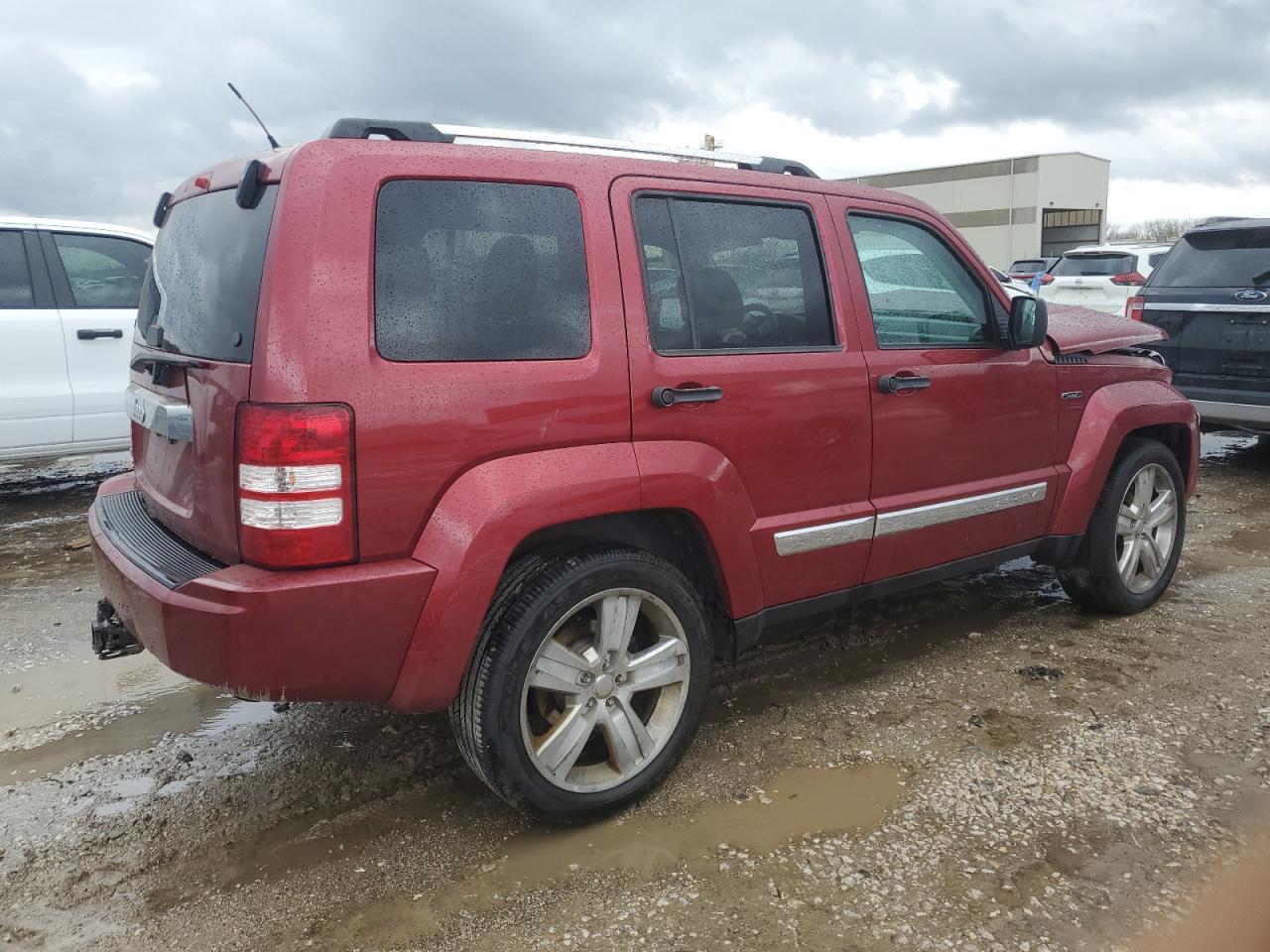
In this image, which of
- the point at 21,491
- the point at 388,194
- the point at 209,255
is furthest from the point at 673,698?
the point at 21,491

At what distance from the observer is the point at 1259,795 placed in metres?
2.85

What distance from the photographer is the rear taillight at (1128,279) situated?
47.0 ft

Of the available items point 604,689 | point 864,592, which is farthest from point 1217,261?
point 604,689

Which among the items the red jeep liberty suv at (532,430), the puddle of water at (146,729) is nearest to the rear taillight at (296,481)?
the red jeep liberty suv at (532,430)

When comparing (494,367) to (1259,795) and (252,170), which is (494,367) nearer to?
(252,170)

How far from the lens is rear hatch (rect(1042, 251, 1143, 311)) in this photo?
1452 cm

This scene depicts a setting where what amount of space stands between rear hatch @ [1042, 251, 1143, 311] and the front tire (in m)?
13.4

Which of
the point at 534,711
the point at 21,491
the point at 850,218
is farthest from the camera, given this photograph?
the point at 21,491

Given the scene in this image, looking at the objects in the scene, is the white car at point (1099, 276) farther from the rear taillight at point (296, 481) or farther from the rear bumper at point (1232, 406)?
the rear taillight at point (296, 481)

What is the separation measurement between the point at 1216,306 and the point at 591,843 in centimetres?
623

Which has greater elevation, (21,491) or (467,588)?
(467,588)

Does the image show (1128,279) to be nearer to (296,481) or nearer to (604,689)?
(604,689)

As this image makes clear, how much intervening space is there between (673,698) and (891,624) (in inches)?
68.0

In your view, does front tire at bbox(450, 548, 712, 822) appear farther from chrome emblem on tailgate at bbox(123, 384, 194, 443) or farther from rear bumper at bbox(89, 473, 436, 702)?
chrome emblem on tailgate at bbox(123, 384, 194, 443)
